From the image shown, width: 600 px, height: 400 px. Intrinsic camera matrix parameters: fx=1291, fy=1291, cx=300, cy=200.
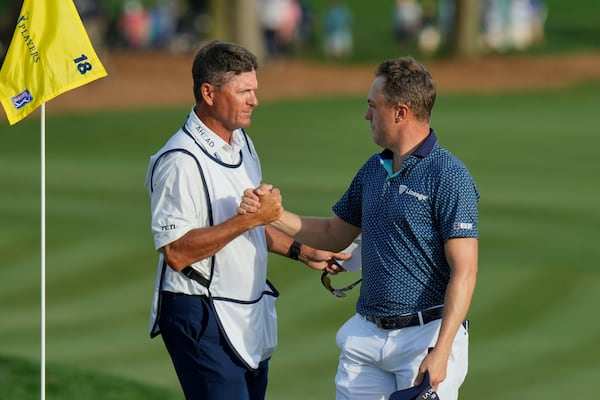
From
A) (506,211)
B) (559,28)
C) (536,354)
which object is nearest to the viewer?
(536,354)

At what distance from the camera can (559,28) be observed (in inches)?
1956

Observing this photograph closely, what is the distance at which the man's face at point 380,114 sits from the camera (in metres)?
6.14

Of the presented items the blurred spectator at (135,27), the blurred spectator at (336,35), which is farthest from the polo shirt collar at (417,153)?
the blurred spectator at (135,27)

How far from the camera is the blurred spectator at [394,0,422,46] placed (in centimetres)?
4528

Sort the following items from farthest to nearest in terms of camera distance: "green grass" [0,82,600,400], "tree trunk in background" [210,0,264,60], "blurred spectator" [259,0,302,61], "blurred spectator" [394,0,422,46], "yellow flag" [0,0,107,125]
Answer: "blurred spectator" [394,0,422,46] < "blurred spectator" [259,0,302,61] < "tree trunk in background" [210,0,264,60] < "green grass" [0,82,600,400] < "yellow flag" [0,0,107,125]

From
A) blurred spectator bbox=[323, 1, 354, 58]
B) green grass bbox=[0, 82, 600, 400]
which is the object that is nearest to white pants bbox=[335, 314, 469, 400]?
green grass bbox=[0, 82, 600, 400]

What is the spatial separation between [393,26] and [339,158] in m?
30.6

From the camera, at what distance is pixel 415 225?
610cm

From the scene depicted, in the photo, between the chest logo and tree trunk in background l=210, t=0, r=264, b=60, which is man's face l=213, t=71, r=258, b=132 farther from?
tree trunk in background l=210, t=0, r=264, b=60

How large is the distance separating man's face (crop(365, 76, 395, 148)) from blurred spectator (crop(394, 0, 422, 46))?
39.5 m

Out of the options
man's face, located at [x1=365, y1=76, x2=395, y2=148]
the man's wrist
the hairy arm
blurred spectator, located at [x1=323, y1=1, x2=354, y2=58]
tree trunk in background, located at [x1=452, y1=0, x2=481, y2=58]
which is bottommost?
blurred spectator, located at [x1=323, y1=1, x2=354, y2=58]

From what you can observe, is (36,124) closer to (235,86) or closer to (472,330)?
(472,330)

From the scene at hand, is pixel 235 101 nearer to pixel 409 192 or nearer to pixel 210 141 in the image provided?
pixel 210 141

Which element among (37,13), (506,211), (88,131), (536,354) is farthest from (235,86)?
(88,131)
